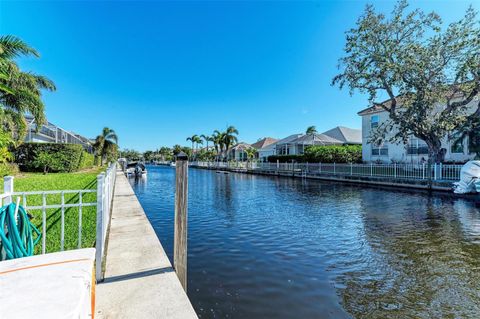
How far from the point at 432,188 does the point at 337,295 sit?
49.7 ft

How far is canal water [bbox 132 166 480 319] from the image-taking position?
3543mm

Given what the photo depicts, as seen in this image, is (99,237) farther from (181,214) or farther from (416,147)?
(416,147)

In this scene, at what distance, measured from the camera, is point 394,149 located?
2561cm

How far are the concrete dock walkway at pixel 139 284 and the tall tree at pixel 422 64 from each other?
18324mm

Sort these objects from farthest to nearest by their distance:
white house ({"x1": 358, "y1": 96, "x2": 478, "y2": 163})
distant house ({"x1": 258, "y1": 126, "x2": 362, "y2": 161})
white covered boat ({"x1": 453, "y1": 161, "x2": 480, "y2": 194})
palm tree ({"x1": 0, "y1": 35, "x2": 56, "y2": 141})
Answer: distant house ({"x1": 258, "y1": 126, "x2": 362, "y2": 161}), white house ({"x1": 358, "y1": 96, "x2": 478, "y2": 163}), palm tree ({"x1": 0, "y1": 35, "x2": 56, "y2": 141}), white covered boat ({"x1": 453, "y1": 161, "x2": 480, "y2": 194})

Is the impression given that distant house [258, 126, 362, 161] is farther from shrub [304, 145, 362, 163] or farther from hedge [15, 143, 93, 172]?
hedge [15, 143, 93, 172]

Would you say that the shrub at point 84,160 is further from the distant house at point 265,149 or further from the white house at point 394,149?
the distant house at point 265,149

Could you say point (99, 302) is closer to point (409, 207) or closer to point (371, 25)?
point (409, 207)

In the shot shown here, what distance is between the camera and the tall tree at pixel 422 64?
1667cm

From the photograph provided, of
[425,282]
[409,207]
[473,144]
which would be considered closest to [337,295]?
[425,282]

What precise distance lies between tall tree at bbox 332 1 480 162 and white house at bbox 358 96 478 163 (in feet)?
11.9

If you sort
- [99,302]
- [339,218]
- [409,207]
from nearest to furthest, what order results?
[99,302] < [339,218] < [409,207]

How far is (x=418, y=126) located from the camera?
56.5 feet

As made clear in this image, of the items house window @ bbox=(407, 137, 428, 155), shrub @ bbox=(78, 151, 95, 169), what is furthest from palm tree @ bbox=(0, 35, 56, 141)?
house window @ bbox=(407, 137, 428, 155)
